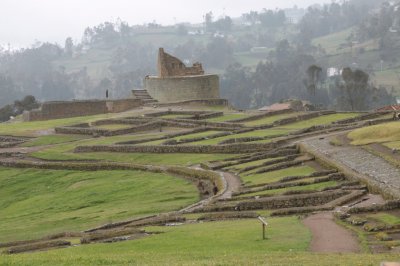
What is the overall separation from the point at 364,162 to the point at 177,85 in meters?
37.4

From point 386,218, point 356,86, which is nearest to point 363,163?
point 386,218

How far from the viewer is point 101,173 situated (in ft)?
137

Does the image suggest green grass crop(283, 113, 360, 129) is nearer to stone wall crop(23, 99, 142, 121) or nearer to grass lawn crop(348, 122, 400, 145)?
grass lawn crop(348, 122, 400, 145)

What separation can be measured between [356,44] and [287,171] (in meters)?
143

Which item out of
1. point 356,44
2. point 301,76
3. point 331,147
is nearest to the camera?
point 331,147

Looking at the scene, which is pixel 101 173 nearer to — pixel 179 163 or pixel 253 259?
pixel 179 163

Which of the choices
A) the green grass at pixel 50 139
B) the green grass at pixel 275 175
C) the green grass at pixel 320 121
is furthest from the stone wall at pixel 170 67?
the green grass at pixel 275 175

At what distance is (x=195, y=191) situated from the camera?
1340 inches

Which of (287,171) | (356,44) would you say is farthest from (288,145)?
(356,44)

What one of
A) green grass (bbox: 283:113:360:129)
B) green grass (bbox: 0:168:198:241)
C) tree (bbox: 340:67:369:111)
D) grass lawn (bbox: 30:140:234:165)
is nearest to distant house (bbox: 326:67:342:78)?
tree (bbox: 340:67:369:111)

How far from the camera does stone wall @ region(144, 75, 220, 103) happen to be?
68688 mm

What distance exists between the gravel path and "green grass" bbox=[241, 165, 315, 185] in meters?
1.31

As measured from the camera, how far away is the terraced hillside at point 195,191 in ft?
67.2

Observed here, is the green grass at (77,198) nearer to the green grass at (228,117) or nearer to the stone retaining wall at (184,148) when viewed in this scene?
the stone retaining wall at (184,148)
